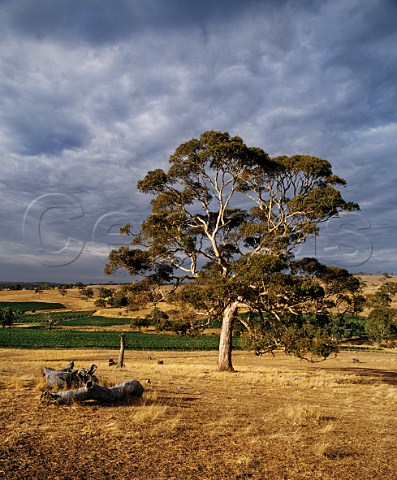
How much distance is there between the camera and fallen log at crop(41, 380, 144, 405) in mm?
10387

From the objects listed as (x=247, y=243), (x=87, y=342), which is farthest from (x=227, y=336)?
(x=87, y=342)

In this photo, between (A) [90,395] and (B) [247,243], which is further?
(B) [247,243]

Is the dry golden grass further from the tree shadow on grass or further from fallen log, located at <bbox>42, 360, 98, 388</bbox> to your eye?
the tree shadow on grass

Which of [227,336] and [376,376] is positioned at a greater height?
[227,336]

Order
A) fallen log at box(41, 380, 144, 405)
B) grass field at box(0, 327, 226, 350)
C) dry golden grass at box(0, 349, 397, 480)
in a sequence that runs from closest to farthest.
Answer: dry golden grass at box(0, 349, 397, 480)
fallen log at box(41, 380, 144, 405)
grass field at box(0, 327, 226, 350)

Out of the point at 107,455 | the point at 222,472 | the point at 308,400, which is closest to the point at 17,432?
the point at 107,455

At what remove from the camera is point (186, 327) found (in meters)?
24.4

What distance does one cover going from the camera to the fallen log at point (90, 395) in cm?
1039

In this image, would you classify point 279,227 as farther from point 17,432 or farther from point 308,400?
point 17,432

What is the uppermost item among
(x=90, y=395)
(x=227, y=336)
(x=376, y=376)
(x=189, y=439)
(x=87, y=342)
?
(x=227, y=336)

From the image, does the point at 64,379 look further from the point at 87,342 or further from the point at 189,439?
the point at 87,342

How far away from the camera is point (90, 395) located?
421 inches

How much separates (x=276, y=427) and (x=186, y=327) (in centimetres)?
1471

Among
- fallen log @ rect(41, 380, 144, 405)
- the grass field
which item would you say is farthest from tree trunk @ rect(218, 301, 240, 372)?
the grass field
